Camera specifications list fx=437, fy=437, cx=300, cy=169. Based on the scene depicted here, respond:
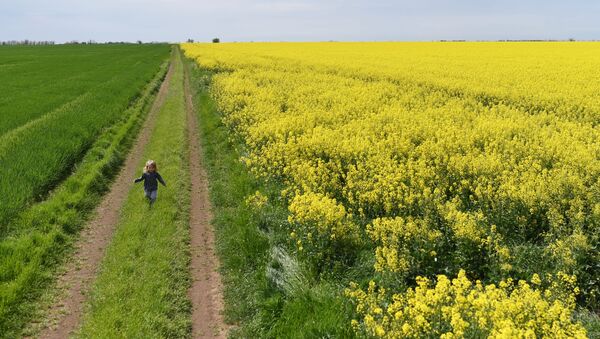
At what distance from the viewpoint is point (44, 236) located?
837 cm

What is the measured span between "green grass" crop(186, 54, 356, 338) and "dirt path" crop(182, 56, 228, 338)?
158 mm

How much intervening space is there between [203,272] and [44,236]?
332cm

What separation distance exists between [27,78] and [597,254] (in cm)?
4061

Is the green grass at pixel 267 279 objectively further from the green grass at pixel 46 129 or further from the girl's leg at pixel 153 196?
the green grass at pixel 46 129

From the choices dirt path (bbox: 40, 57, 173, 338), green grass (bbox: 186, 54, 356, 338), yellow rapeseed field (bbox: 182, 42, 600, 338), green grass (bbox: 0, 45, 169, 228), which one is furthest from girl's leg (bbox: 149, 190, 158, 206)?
green grass (bbox: 0, 45, 169, 228)

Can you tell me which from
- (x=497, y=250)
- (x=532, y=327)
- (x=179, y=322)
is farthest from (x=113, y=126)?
(x=532, y=327)

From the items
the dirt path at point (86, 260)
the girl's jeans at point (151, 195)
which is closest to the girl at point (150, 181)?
the girl's jeans at point (151, 195)

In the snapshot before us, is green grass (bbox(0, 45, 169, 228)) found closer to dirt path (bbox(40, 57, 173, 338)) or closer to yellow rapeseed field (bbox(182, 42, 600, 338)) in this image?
dirt path (bbox(40, 57, 173, 338))

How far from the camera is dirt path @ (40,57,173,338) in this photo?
624 centimetres

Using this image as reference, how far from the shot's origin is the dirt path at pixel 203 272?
6.27 meters

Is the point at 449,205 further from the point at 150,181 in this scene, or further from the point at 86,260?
the point at 150,181

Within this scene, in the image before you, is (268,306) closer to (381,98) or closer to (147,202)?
(147,202)

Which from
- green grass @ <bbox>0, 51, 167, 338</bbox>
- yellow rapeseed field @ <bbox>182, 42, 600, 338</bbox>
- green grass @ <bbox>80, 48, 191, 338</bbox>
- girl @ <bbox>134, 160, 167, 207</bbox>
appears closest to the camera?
yellow rapeseed field @ <bbox>182, 42, 600, 338</bbox>

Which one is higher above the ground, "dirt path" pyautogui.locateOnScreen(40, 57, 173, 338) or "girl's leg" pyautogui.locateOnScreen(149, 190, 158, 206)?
"girl's leg" pyautogui.locateOnScreen(149, 190, 158, 206)
